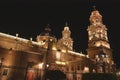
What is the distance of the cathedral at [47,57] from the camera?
32.0 metres

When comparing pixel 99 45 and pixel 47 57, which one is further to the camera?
pixel 99 45

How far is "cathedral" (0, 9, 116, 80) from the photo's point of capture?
3200 centimetres

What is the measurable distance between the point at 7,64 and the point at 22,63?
3.44m

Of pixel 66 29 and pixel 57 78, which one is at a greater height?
pixel 66 29

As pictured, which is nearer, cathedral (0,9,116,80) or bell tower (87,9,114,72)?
cathedral (0,9,116,80)

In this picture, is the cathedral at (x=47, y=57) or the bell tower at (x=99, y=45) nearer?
the cathedral at (x=47, y=57)

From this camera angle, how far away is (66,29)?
74375 mm

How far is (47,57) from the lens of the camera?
131 feet

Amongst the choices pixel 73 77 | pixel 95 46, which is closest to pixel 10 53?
pixel 73 77

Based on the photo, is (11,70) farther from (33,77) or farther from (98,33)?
(98,33)

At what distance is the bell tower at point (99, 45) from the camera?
51281 millimetres

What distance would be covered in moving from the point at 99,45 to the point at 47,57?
960 inches

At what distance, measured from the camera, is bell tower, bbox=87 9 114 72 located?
5128 centimetres

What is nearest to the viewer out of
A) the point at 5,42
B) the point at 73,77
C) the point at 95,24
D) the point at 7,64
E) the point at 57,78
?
the point at 57,78
